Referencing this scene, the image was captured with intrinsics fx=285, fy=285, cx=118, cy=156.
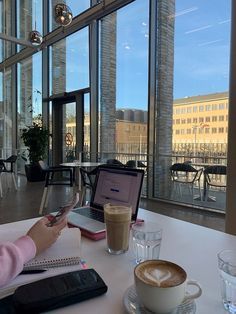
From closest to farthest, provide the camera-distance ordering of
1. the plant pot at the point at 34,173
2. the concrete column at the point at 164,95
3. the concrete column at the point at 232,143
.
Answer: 1. the concrete column at the point at 232,143
2. the concrete column at the point at 164,95
3. the plant pot at the point at 34,173

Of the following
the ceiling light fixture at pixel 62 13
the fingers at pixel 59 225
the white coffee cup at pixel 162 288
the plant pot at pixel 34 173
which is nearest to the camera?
the white coffee cup at pixel 162 288

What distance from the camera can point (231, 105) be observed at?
9.82 feet

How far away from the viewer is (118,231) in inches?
38.4

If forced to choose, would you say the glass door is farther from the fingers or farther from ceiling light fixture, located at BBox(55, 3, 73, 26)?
the fingers

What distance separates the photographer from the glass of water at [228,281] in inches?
26.4

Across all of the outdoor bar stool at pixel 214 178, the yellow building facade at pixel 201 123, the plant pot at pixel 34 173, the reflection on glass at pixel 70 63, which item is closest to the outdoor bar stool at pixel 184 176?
the outdoor bar stool at pixel 214 178

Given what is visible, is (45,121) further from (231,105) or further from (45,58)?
(231,105)

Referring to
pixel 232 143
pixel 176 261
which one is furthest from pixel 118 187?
pixel 232 143

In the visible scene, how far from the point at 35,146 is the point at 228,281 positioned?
288 inches

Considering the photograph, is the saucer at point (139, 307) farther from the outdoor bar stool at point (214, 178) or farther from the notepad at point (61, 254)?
the outdoor bar stool at point (214, 178)

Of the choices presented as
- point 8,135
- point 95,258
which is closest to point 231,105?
point 95,258

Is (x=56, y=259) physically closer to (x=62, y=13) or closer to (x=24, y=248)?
(x=24, y=248)

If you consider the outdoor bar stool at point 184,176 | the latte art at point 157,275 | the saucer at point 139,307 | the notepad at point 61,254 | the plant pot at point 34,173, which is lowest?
the plant pot at point 34,173

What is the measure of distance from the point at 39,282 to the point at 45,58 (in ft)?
28.3
